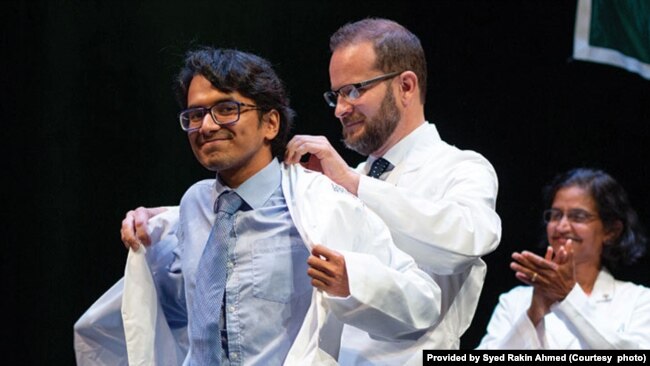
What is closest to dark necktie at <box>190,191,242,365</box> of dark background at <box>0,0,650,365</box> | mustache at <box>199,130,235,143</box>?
mustache at <box>199,130,235,143</box>

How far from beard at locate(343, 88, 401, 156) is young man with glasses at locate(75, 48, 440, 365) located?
1.72 ft

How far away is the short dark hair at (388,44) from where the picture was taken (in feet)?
10.5

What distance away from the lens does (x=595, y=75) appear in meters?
4.53

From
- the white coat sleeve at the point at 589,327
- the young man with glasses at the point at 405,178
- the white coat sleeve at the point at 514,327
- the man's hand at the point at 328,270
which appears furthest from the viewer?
the white coat sleeve at the point at 514,327

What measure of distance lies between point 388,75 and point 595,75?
1714 millimetres

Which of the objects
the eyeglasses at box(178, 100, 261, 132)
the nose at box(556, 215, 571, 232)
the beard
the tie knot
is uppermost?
the eyeglasses at box(178, 100, 261, 132)

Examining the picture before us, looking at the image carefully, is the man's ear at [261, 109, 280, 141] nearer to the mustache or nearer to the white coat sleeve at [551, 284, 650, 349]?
the mustache

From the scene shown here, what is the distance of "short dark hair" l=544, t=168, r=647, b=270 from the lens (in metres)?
4.17

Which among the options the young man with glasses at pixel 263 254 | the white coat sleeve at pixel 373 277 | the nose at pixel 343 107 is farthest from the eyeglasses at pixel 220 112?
the nose at pixel 343 107

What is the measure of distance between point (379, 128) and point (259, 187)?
703mm

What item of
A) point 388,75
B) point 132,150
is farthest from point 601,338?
point 132,150

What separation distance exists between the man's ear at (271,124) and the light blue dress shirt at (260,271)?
0.08 metres

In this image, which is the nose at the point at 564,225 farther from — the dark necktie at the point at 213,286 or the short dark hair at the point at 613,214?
the dark necktie at the point at 213,286

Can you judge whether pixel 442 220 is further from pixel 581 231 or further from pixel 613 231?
pixel 613 231
